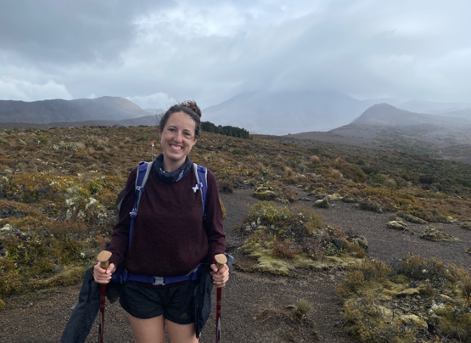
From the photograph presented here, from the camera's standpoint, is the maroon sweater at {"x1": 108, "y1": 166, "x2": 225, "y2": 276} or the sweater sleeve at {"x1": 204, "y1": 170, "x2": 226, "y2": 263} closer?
the maroon sweater at {"x1": 108, "y1": 166, "x2": 225, "y2": 276}

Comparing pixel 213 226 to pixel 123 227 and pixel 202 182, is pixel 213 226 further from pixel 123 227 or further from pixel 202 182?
pixel 123 227

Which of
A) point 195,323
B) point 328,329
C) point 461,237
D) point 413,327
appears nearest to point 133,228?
point 195,323

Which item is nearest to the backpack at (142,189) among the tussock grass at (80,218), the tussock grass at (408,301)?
the tussock grass at (408,301)

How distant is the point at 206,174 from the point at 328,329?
297cm

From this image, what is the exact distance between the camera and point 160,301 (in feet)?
5.30

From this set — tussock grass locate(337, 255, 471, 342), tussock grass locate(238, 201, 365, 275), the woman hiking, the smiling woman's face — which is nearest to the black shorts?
the woman hiking

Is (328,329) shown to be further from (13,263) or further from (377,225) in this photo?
(377,225)

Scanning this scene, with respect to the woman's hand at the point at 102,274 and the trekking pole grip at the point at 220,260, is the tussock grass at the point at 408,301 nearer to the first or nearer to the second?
the trekking pole grip at the point at 220,260

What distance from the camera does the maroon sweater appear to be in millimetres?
1557

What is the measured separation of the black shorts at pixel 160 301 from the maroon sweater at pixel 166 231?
0.11m

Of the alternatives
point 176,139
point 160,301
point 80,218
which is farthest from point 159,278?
point 80,218

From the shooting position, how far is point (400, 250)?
6367 millimetres

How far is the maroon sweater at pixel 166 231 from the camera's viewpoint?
156 cm

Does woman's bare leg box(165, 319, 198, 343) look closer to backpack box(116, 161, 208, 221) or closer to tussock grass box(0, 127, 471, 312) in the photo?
backpack box(116, 161, 208, 221)
